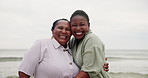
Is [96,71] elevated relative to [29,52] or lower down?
lower down

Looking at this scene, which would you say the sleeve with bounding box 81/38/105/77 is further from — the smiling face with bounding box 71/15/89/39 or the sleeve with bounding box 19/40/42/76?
the sleeve with bounding box 19/40/42/76

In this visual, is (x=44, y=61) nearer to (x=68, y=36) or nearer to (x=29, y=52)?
(x=29, y=52)

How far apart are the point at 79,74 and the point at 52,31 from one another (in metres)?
0.78

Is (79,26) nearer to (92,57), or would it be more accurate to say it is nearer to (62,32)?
(62,32)

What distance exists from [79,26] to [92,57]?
1.69 feet

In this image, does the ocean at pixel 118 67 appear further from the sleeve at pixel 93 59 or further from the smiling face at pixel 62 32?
the sleeve at pixel 93 59

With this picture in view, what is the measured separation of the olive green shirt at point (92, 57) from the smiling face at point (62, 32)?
0.26m

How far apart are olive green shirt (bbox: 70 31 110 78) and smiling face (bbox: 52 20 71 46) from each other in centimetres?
26

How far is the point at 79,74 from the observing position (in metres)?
2.77

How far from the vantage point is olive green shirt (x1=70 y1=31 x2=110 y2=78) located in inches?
108

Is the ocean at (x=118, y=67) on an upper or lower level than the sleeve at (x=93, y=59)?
lower

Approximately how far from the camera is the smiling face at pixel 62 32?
3.01 metres

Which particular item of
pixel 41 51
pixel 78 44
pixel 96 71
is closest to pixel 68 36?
pixel 78 44

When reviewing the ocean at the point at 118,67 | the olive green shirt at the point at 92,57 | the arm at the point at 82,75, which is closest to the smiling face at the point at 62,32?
the olive green shirt at the point at 92,57
